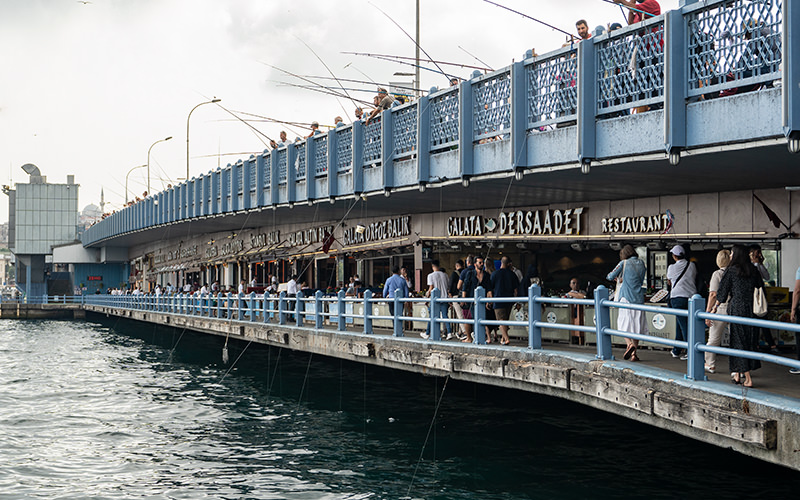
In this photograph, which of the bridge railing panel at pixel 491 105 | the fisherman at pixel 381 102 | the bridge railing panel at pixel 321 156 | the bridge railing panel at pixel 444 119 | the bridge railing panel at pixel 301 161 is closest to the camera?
the bridge railing panel at pixel 491 105

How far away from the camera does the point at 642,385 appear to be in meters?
10.1

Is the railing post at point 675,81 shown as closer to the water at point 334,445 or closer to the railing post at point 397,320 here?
the water at point 334,445

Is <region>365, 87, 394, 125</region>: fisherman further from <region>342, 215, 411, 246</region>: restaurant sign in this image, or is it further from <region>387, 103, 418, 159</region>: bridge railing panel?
<region>342, 215, 411, 246</region>: restaurant sign

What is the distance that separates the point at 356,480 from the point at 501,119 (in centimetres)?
826

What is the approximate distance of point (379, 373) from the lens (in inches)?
968

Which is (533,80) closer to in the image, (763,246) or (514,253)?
(763,246)

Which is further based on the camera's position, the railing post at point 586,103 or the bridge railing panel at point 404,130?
the bridge railing panel at point 404,130

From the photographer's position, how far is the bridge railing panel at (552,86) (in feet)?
50.5

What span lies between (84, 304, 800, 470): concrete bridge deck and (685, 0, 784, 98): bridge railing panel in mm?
4033

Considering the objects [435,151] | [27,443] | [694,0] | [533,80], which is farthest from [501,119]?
[27,443]

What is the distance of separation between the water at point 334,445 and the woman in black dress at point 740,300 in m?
3.28

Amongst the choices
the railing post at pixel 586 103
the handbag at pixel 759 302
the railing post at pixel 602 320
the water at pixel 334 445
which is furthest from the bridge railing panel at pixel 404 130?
the handbag at pixel 759 302

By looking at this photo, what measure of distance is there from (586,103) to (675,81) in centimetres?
207

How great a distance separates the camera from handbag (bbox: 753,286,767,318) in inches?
384
